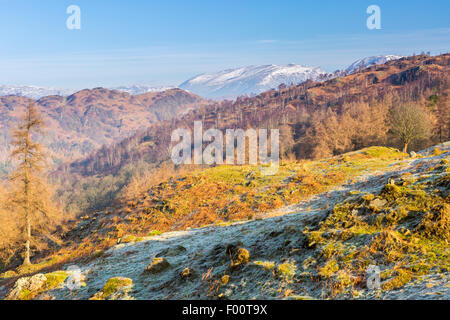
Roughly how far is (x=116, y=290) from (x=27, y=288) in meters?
5.44

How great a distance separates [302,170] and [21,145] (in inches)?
1175

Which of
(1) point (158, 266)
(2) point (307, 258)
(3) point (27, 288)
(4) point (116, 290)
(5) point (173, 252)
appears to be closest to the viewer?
(2) point (307, 258)

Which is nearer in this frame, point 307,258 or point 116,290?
point 307,258

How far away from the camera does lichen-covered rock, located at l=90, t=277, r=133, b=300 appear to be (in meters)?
10.2

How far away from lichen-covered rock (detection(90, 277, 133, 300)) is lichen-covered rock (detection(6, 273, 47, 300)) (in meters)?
4.16

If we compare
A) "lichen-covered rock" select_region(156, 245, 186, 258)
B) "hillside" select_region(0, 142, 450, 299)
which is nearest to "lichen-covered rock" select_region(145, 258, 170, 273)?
"hillside" select_region(0, 142, 450, 299)

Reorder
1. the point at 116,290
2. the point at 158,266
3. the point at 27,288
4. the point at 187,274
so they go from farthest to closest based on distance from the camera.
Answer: the point at 27,288
the point at 158,266
the point at 116,290
the point at 187,274

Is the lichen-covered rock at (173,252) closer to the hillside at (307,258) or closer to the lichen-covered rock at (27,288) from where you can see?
the hillside at (307,258)

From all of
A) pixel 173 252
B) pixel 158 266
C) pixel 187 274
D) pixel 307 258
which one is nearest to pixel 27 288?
pixel 158 266

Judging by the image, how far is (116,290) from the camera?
420 inches

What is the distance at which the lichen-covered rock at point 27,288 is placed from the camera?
12367mm

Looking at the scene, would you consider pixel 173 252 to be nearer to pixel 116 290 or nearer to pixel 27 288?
pixel 116 290

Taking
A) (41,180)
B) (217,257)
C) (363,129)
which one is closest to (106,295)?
(217,257)

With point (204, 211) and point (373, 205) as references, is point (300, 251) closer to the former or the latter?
point (373, 205)
